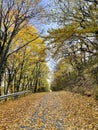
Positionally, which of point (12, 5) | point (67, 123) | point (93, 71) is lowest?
point (67, 123)

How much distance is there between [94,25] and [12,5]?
668 centimetres

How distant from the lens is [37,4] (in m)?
22.1

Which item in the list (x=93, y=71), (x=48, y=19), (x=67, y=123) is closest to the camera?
(x=67, y=123)

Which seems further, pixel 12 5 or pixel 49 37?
pixel 49 37

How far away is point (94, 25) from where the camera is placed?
861 inches

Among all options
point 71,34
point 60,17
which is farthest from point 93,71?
point 71,34

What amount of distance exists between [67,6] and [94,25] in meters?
5.56

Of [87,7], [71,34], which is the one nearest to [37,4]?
[71,34]

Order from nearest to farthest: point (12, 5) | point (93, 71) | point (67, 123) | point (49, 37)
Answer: point (67, 123)
point (12, 5)
point (49, 37)
point (93, 71)

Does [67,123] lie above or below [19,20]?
below

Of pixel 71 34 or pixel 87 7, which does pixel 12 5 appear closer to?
pixel 71 34

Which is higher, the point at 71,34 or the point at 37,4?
the point at 37,4

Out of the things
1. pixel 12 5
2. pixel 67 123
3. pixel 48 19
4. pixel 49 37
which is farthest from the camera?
pixel 48 19

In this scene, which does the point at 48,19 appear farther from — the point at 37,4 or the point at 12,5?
the point at 12,5
